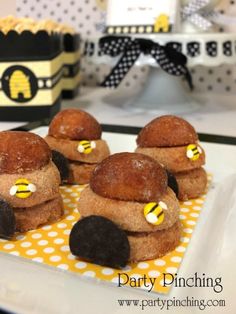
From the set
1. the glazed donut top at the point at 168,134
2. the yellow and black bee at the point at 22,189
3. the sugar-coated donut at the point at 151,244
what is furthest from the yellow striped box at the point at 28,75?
the sugar-coated donut at the point at 151,244

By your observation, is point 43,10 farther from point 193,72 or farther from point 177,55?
point 177,55

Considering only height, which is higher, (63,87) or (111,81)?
(111,81)

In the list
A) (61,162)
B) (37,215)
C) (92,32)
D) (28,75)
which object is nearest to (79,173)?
(61,162)

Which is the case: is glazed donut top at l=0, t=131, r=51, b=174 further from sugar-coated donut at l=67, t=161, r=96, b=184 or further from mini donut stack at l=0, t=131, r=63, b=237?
sugar-coated donut at l=67, t=161, r=96, b=184

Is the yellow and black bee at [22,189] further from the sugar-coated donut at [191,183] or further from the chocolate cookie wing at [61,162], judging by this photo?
the sugar-coated donut at [191,183]

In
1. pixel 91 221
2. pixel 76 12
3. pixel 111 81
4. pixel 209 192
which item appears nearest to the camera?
pixel 91 221

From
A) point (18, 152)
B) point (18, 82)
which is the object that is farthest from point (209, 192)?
point (18, 82)
